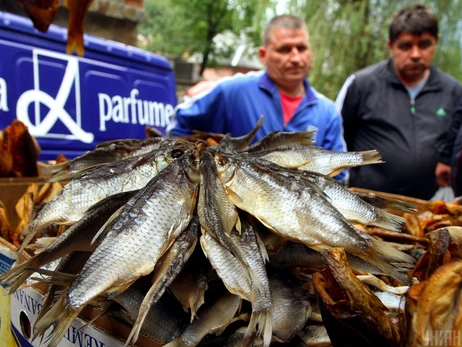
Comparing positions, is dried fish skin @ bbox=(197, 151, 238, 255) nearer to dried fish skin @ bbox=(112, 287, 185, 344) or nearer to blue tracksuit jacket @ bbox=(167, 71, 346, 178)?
dried fish skin @ bbox=(112, 287, 185, 344)

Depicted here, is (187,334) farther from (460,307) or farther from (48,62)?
(48,62)

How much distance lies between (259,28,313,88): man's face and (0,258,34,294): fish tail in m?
2.73

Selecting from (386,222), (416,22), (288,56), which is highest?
(416,22)

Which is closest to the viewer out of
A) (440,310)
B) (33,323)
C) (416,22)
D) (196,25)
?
(440,310)

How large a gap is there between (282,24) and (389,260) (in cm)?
268

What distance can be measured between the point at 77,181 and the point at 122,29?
8671mm

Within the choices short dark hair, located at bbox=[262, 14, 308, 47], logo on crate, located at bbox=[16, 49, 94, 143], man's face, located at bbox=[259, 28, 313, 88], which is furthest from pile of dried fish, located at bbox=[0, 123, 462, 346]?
logo on crate, located at bbox=[16, 49, 94, 143]

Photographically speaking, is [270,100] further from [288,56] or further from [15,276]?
[15,276]

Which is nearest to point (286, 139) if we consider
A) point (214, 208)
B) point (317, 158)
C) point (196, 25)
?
point (317, 158)

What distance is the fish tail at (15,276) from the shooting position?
1.23 m

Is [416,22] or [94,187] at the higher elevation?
[416,22]

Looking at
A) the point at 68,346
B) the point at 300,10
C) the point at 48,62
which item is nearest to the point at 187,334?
the point at 68,346

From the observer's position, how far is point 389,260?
4.32 ft

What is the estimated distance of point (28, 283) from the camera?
4.99 feet
